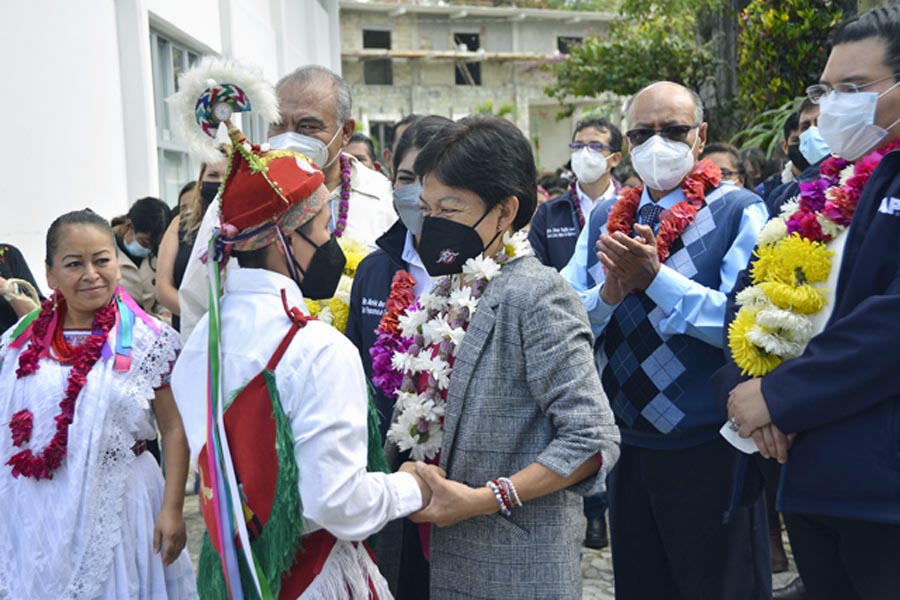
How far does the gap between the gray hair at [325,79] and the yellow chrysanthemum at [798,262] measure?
2.01m

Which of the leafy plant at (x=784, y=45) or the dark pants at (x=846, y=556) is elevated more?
the leafy plant at (x=784, y=45)

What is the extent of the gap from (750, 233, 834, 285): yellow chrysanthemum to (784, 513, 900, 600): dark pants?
0.68 meters

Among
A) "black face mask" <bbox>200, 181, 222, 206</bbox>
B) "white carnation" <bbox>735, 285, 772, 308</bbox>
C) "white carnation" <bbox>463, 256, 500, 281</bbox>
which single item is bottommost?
"white carnation" <bbox>735, 285, 772, 308</bbox>

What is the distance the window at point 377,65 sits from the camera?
35.0m

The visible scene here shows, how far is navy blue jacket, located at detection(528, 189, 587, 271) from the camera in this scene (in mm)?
5922

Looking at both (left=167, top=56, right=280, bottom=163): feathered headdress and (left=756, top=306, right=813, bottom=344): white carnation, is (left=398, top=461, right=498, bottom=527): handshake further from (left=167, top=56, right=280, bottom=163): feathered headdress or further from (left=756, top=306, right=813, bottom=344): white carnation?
(left=167, top=56, right=280, bottom=163): feathered headdress

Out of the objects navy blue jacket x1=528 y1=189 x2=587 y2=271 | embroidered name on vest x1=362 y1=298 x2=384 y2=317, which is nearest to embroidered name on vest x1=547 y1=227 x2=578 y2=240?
navy blue jacket x1=528 y1=189 x2=587 y2=271

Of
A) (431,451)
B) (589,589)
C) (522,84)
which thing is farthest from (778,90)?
(522,84)

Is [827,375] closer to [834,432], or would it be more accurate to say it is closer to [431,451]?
[834,432]

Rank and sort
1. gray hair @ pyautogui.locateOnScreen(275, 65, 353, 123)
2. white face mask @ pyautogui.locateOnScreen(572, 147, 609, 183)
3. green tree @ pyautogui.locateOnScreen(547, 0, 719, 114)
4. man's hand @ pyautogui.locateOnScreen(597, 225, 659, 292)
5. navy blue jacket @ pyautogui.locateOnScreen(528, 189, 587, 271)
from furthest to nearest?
green tree @ pyautogui.locateOnScreen(547, 0, 719, 114) < white face mask @ pyautogui.locateOnScreen(572, 147, 609, 183) < navy blue jacket @ pyautogui.locateOnScreen(528, 189, 587, 271) < gray hair @ pyautogui.locateOnScreen(275, 65, 353, 123) < man's hand @ pyautogui.locateOnScreen(597, 225, 659, 292)

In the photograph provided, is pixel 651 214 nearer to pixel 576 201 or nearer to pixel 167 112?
pixel 576 201

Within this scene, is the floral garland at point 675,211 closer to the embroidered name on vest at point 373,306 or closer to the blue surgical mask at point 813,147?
the embroidered name on vest at point 373,306

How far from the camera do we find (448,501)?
2277 mm

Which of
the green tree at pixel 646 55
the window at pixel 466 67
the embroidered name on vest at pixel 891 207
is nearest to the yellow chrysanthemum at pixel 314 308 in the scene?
the embroidered name on vest at pixel 891 207
